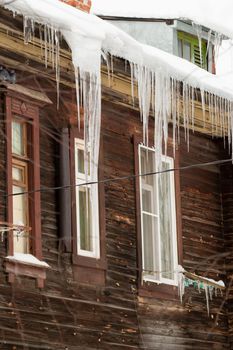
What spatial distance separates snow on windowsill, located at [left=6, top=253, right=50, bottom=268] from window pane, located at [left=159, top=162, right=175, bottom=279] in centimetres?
311

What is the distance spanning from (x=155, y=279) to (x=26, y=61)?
3894 mm

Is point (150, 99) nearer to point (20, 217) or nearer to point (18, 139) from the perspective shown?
point (18, 139)

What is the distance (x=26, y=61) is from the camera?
70.8ft

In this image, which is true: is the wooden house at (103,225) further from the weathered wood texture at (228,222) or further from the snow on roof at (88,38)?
the snow on roof at (88,38)

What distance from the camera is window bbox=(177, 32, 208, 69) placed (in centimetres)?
2630

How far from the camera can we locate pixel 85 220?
22.5 meters

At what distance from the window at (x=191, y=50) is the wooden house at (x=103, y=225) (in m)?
1.33

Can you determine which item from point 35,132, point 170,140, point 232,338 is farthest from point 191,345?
point 35,132

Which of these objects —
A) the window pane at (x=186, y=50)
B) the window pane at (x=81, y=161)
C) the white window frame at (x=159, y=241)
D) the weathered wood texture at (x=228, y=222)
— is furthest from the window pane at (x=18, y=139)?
the window pane at (x=186, y=50)

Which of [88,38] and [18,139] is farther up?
[88,38]

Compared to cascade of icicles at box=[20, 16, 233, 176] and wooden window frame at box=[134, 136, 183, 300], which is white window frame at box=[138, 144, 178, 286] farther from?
cascade of icicles at box=[20, 16, 233, 176]

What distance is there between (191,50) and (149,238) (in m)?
3.71

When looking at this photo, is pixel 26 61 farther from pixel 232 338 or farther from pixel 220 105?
pixel 232 338

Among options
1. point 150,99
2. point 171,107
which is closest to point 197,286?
point 171,107
